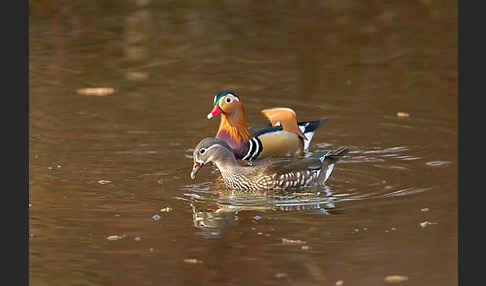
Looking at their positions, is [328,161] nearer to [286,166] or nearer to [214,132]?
[286,166]

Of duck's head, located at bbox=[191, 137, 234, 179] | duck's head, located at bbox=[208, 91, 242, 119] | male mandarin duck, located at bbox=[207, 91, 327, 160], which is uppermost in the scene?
duck's head, located at bbox=[208, 91, 242, 119]

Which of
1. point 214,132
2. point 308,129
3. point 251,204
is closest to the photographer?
point 251,204

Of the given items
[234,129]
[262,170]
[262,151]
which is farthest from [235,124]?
[262,170]

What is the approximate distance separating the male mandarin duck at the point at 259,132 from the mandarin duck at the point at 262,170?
154 cm

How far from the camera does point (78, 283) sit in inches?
305

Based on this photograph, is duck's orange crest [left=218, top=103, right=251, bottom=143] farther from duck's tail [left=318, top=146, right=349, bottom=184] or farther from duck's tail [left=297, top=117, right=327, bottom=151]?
duck's tail [left=318, top=146, right=349, bottom=184]

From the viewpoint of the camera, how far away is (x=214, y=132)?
41.8ft

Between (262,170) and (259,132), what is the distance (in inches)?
78.9

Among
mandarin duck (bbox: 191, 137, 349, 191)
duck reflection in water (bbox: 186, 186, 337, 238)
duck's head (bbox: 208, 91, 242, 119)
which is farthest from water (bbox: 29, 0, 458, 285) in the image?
duck's head (bbox: 208, 91, 242, 119)

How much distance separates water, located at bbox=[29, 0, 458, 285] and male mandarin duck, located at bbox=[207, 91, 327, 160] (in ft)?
0.87

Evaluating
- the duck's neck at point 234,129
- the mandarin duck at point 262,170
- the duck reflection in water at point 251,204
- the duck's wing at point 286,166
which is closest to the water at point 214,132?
the duck reflection in water at point 251,204

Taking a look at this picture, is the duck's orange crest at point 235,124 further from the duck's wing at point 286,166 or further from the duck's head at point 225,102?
the duck's wing at point 286,166

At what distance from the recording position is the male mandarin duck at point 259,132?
12078 millimetres

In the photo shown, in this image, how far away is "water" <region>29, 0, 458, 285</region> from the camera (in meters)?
8.30
